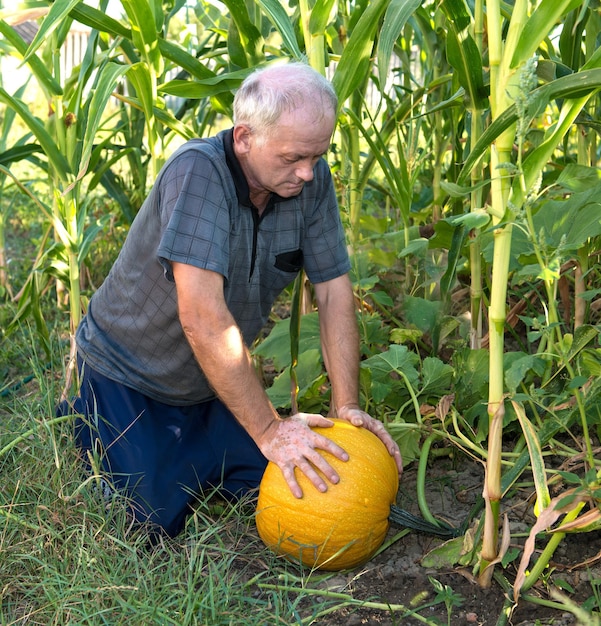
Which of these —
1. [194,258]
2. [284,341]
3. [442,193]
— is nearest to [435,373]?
[284,341]

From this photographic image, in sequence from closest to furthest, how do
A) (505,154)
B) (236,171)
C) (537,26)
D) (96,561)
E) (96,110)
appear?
(537,26)
(505,154)
(96,561)
(236,171)
(96,110)

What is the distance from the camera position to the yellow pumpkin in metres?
1.94

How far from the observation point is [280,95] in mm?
1924

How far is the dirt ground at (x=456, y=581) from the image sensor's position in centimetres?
177

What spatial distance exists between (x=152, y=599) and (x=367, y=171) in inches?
67.9

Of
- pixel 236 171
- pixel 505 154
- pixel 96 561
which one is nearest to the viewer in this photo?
pixel 505 154

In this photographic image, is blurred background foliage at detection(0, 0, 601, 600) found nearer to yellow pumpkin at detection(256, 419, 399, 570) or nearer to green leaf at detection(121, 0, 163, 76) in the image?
green leaf at detection(121, 0, 163, 76)

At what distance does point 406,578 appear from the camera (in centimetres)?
196

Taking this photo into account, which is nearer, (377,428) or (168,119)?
(377,428)

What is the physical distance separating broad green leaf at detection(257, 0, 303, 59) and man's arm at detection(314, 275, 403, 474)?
667 mm

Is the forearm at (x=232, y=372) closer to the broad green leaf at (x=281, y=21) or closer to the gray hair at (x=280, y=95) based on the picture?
the gray hair at (x=280, y=95)

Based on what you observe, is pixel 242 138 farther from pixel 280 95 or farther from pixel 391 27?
pixel 391 27

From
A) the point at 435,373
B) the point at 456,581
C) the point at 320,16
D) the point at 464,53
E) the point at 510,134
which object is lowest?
the point at 456,581

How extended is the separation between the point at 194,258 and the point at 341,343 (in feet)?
1.85
